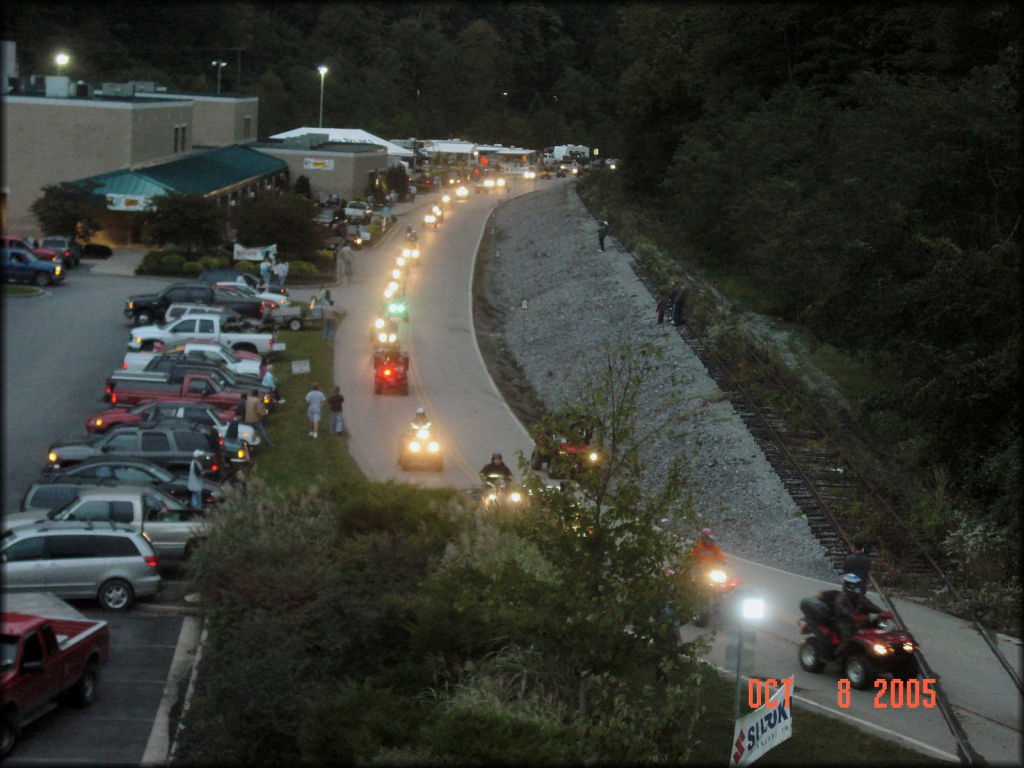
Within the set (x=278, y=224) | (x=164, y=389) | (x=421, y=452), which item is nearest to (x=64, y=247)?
(x=278, y=224)

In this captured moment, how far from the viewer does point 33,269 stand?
139 feet

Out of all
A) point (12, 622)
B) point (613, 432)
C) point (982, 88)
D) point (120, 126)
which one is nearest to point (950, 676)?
point (613, 432)

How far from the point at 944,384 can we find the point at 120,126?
141 ft

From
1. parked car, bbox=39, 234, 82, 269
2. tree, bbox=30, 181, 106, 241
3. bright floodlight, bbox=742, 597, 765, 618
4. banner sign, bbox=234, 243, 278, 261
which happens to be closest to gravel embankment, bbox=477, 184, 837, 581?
bright floodlight, bbox=742, 597, 765, 618

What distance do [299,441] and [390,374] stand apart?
5590 millimetres

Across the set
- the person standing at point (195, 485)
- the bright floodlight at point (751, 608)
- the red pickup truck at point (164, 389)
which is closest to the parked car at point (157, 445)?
the person standing at point (195, 485)

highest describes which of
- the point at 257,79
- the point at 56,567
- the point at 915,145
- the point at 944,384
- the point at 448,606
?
the point at 257,79

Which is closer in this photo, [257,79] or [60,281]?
[60,281]

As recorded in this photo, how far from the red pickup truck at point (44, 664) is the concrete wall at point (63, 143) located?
42.3 metres

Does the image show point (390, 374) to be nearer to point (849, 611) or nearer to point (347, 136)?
point (849, 611)

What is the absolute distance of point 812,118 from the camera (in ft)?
161

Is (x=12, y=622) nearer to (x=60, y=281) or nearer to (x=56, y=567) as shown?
(x=56, y=567)

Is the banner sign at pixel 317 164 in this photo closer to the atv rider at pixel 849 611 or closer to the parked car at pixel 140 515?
the parked car at pixel 140 515

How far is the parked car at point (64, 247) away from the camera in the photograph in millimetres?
45688
